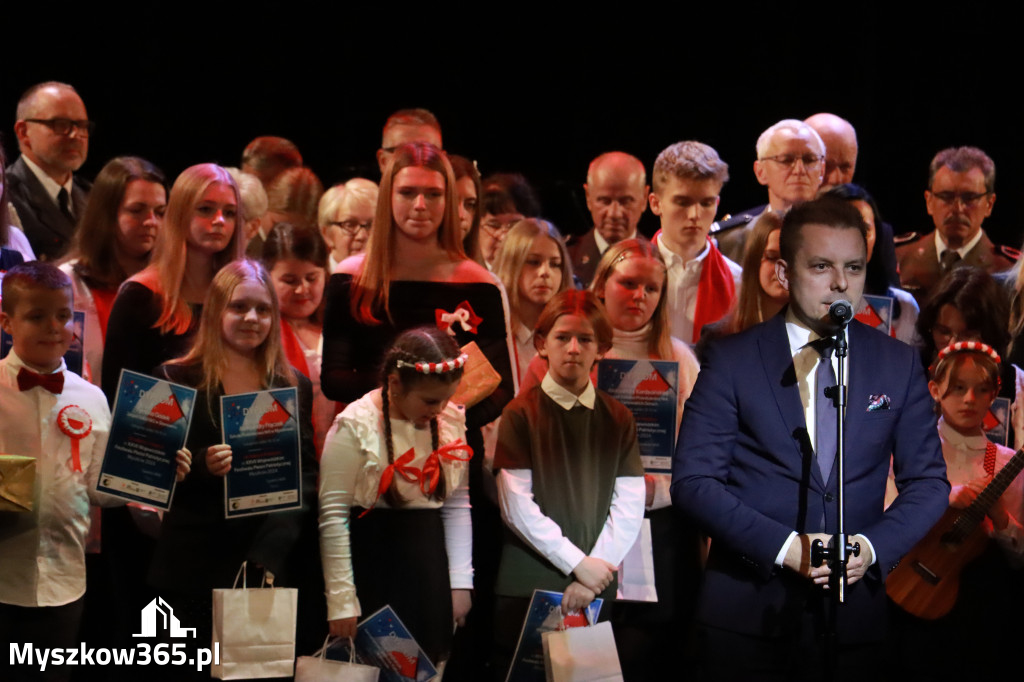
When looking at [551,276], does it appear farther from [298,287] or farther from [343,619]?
[343,619]

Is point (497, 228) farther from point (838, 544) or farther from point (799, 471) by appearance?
point (838, 544)

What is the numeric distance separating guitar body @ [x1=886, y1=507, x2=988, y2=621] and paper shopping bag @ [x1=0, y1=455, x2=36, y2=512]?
2.99 metres

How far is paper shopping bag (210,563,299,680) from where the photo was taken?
4.04m

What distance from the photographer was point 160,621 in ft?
13.7

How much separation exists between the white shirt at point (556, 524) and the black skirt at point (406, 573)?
0.31 metres

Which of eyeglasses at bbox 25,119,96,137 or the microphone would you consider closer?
the microphone

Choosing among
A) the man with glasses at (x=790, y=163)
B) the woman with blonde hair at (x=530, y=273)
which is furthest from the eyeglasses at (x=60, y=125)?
the man with glasses at (x=790, y=163)

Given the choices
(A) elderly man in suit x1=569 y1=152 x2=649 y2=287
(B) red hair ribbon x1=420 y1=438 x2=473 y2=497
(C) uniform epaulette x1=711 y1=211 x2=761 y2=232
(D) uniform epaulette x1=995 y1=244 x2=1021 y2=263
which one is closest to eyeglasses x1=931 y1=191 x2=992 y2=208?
(D) uniform epaulette x1=995 y1=244 x2=1021 y2=263

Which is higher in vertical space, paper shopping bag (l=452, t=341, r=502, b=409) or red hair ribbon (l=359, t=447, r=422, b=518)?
paper shopping bag (l=452, t=341, r=502, b=409)

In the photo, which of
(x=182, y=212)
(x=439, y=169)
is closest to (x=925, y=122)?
(x=439, y=169)

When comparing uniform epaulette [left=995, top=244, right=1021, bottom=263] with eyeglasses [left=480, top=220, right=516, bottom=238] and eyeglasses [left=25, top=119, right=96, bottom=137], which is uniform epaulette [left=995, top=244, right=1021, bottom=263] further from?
eyeglasses [left=25, top=119, right=96, bottom=137]

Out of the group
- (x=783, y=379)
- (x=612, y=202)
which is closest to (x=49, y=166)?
(x=612, y=202)

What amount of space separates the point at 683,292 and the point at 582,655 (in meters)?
1.70

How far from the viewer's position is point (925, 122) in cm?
631
